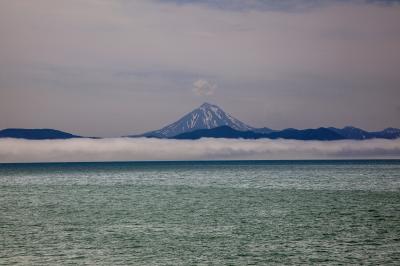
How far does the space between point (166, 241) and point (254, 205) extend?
42.3 metres

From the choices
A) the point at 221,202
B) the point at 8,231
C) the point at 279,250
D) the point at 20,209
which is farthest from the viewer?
the point at 221,202

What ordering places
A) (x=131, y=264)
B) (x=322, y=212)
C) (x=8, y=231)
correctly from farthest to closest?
1. (x=322, y=212)
2. (x=8, y=231)
3. (x=131, y=264)

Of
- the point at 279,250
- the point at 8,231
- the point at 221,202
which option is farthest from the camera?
the point at 221,202

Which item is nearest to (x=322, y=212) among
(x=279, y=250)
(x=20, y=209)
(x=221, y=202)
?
(x=221, y=202)

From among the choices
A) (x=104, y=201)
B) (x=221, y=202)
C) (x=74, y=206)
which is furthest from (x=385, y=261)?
(x=104, y=201)

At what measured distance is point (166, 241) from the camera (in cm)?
5522

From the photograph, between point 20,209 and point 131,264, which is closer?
point 131,264

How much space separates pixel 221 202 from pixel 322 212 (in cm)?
2442

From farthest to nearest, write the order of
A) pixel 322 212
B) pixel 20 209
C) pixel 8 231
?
pixel 20 209 → pixel 322 212 → pixel 8 231

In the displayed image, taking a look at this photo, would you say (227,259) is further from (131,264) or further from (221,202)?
(221,202)

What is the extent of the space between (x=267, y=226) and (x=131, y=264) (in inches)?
1056

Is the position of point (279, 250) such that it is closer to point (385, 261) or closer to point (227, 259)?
point (227, 259)

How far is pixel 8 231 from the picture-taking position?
63281mm

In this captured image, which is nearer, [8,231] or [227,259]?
[227,259]
